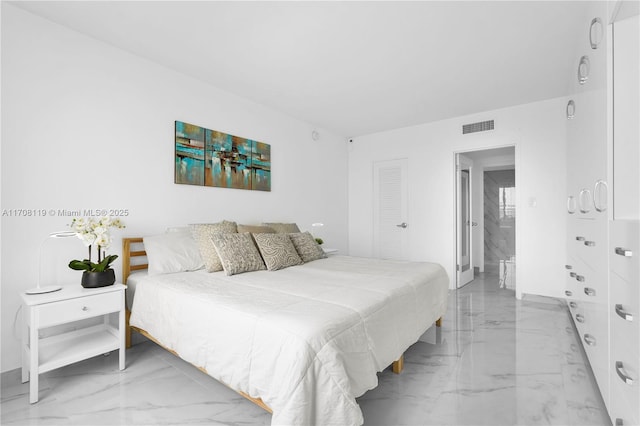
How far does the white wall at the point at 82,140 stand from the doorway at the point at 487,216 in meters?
3.53

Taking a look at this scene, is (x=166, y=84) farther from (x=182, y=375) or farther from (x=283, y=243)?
(x=182, y=375)

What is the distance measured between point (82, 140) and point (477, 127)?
4.84m

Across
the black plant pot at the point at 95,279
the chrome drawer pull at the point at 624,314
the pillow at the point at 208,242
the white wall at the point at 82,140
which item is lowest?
the black plant pot at the point at 95,279

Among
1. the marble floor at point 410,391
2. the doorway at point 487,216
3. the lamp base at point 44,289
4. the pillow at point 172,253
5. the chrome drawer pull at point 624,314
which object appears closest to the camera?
the chrome drawer pull at point 624,314

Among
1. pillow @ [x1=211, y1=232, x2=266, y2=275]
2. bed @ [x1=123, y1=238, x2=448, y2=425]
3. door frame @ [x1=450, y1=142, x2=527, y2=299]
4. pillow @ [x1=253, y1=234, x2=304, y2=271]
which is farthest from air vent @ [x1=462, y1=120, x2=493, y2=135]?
pillow @ [x1=211, y1=232, x2=266, y2=275]

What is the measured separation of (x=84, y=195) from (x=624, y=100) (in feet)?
12.2

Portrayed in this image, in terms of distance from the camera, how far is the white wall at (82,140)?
2.18 m

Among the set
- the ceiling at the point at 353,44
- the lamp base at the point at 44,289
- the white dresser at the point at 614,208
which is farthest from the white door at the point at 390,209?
the lamp base at the point at 44,289

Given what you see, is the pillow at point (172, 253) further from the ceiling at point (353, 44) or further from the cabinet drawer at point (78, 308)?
the ceiling at point (353, 44)

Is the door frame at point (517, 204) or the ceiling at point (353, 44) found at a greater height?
the ceiling at point (353, 44)

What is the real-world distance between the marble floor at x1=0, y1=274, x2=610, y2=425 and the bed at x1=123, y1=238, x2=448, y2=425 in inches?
10.6

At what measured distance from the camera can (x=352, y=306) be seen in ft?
5.61

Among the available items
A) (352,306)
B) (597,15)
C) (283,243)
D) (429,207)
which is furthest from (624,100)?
(429,207)

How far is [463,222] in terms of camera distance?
202 inches
